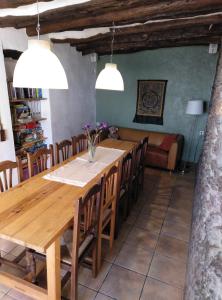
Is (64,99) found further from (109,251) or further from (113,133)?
(109,251)

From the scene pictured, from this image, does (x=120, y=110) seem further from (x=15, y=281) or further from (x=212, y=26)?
(x=15, y=281)

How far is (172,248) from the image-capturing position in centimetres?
234

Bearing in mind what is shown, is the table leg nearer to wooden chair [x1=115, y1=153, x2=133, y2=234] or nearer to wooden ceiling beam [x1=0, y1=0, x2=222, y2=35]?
wooden chair [x1=115, y1=153, x2=133, y2=234]

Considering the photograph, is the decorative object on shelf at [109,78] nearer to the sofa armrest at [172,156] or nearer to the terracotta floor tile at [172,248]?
the terracotta floor tile at [172,248]

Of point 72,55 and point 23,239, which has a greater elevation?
point 72,55

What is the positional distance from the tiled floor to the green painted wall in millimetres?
2234

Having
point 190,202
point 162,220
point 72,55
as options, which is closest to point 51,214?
point 162,220

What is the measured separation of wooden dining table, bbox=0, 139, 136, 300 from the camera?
1.31 m

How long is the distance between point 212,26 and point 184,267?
3.46m

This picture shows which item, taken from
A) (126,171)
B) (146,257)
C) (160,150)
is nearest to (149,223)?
(146,257)

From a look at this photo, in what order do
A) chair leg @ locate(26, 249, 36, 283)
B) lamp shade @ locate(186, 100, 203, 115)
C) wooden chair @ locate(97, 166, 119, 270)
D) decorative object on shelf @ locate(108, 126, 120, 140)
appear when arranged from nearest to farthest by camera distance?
1. chair leg @ locate(26, 249, 36, 283)
2. wooden chair @ locate(97, 166, 119, 270)
3. lamp shade @ locate(186, 100, 203, 115)
4. decorative object on shelf @ locate(108, 126, 120, 140)

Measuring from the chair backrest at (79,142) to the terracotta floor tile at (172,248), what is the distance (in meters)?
1.73

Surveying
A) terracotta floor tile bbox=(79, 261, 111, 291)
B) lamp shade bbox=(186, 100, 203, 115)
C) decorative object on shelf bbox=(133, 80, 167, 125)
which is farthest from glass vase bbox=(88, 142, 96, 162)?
decorative object on shelf bbox=(133, 80, 167, 125)

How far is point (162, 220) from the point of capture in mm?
2826
